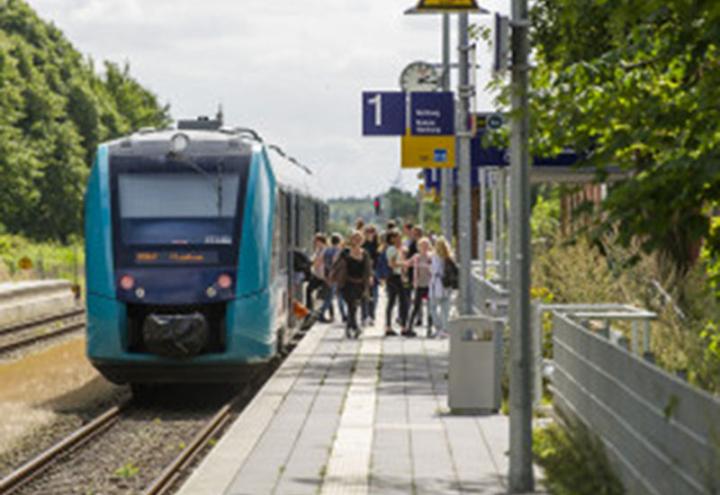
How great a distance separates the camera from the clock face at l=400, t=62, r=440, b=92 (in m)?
28.2

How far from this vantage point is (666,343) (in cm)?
1500

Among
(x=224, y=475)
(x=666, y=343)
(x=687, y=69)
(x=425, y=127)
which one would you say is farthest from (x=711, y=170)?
(x=425, y=127)

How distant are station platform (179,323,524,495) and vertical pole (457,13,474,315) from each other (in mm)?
1116

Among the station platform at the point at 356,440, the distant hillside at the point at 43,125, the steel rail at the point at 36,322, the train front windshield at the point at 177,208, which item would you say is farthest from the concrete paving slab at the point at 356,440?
the distant hillside at the point at 43,125

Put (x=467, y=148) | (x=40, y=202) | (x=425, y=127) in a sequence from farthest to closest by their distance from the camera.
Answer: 1. (x=40, y=202)
2. (x=425, y=127)
3. (x=467, y=148)

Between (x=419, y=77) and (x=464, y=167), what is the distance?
920 cm

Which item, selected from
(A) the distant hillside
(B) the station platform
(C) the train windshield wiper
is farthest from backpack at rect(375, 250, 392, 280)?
(A) the distant hillside

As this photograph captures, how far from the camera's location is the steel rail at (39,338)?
26.9m

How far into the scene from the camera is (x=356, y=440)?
13.9 meters

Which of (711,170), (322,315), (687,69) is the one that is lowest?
(322,315)

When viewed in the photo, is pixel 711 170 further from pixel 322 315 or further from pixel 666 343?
pixel 322 315

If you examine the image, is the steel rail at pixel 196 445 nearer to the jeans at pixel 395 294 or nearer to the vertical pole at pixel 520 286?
the vertical pole at pixel 520 286

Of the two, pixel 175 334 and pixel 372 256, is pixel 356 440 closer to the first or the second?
pixel 175 334

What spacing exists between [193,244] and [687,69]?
996cm
